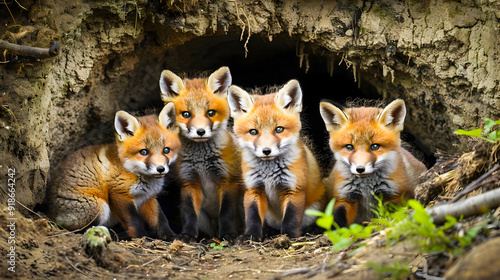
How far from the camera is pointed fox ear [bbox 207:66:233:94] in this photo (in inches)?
184

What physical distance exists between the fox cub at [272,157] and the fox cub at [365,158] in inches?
13.2

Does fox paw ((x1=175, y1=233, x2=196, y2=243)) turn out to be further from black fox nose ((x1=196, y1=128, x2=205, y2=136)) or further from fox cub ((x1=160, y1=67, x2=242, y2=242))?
black fox nose ((x1=196, y1=128, x2=205, y2=136))

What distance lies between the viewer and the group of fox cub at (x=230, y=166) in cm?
396

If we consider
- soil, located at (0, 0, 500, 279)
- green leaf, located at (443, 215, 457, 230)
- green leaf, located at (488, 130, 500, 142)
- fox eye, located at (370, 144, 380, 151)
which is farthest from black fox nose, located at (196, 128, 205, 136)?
green leaf, located at (443, 215, 457, 230)

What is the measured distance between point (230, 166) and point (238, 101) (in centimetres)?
75

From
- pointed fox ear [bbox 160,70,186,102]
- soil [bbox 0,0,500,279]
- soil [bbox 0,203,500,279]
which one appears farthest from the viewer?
pointed fox ear [bbox 160,70,186,102]

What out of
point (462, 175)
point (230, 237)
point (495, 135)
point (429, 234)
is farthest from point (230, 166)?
point (429, 234)

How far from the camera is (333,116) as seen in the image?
4.07 m

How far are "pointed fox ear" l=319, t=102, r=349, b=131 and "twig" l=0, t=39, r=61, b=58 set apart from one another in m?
2.34

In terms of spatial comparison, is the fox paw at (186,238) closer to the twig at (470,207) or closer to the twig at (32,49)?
the twig at (32,49)

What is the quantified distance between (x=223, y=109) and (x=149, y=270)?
1937 mm

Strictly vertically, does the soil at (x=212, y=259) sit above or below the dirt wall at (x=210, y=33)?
below

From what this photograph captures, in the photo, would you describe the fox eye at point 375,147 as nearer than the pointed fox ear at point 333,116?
Yes

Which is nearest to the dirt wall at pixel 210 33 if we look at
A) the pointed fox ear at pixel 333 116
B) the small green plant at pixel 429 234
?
the pointed fox ear at pixel 333 116
